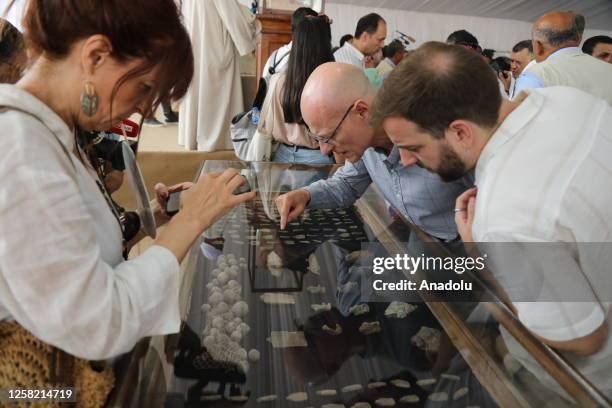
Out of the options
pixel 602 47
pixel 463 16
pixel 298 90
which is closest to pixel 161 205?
pixel 298 90

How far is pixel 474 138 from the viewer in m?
1.11

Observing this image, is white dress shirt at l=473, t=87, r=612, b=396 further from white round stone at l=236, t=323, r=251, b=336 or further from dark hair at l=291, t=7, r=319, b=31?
dark hair at l=291, t=7, r=319, b=31

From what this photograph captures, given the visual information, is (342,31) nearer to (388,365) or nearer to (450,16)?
(450,16)

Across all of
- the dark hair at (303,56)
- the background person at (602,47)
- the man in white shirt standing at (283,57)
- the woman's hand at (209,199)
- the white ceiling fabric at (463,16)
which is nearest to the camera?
the woman's hand at (209,199)

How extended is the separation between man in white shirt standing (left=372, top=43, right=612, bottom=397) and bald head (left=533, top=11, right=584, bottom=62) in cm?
205

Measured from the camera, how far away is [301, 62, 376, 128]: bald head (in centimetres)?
166

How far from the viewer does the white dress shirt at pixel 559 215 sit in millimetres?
885

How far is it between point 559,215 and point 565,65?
7.01 ft

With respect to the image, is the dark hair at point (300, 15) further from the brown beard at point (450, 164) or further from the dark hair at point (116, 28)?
the dark hair at point (116, 28)

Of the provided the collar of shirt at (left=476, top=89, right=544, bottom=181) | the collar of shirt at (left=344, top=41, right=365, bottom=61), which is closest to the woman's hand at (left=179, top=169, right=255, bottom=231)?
the collar of shirt at (left=476, top=89, right=544, bottom=181)

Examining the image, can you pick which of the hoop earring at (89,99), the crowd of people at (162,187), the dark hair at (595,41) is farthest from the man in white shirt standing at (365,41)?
the hoop earring at (89,99)

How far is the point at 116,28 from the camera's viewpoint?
0.65 m

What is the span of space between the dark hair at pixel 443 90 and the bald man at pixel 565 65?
1.55m

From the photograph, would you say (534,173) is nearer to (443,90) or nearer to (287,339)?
(443,90)
